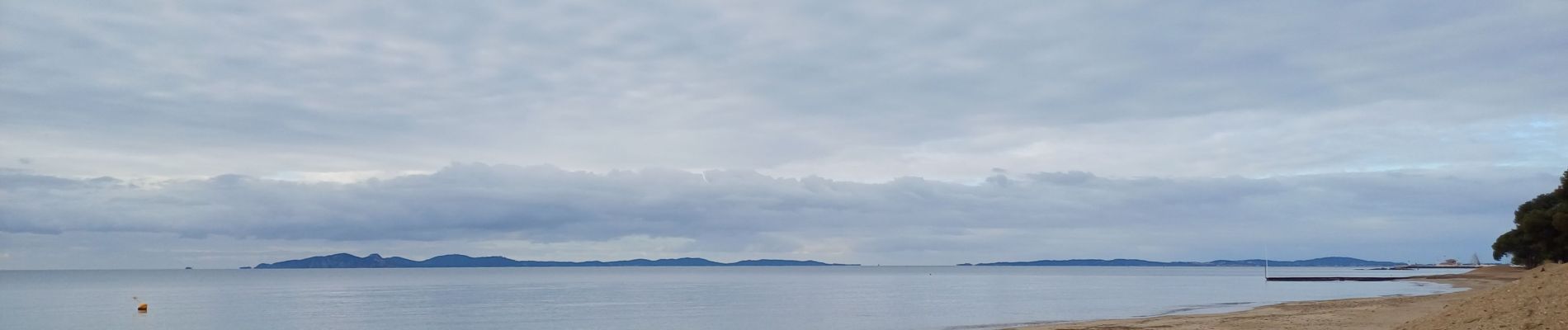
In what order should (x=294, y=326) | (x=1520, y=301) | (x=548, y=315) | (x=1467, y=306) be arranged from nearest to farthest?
1. (x=1520, y=301)
2. (x=1467, y=306)
3. (x=294, y=326)
4. (x=548, y=315)

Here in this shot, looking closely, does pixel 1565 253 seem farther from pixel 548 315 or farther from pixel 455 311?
pixel 455 311

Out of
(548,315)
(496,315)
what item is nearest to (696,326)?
(548,315)

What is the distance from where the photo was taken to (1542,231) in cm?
9119

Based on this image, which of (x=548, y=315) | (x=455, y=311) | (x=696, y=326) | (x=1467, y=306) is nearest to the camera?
(x=1467, y=306)

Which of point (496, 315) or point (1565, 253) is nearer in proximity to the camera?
point (496, 315)

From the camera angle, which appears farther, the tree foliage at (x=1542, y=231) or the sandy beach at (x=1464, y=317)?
the tree foliage at (x=1542, y=231)

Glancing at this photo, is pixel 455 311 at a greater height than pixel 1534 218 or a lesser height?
lesser

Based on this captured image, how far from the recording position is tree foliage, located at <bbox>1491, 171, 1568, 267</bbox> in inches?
3269

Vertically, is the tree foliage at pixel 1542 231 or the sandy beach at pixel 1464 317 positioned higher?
the tree foliage at pixel 1542 231

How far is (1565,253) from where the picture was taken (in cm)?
8769

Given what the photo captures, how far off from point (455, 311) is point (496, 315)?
22.8 feet

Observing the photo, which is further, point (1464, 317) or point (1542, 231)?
point (1542, 231)

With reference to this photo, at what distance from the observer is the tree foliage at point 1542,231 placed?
83.0 metres

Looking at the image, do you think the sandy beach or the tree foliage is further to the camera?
the tree foliage
